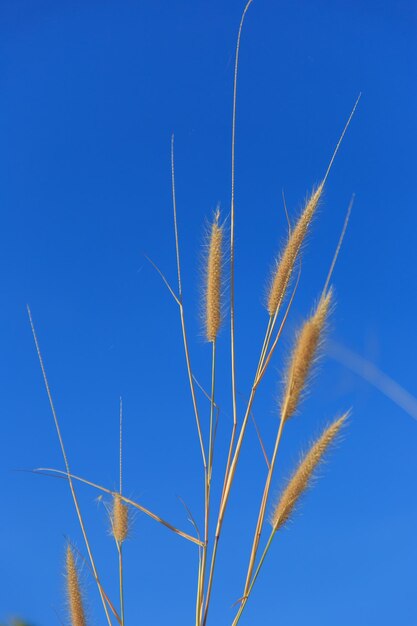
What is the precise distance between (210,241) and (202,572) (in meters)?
0.79

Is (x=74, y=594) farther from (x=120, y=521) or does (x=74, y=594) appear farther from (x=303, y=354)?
(x=303, y=354)

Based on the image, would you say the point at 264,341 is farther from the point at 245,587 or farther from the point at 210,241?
the point at 245,587

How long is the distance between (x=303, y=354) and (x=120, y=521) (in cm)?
75

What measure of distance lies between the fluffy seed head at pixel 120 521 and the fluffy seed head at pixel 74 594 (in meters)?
0.13

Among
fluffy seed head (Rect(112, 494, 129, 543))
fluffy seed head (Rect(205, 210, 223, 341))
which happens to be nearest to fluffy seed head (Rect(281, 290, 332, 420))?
fluffy seed head (Rect(205, 210, 223, 341))

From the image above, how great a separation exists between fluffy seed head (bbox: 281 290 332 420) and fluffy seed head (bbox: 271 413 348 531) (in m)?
0.11

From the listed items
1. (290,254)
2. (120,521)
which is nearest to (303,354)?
(290,254)

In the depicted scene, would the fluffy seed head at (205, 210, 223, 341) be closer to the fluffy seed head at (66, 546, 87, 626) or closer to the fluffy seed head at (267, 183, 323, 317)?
the fluffy seed head at (267, 183, 323, 317)

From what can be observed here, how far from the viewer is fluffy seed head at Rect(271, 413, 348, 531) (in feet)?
5.10

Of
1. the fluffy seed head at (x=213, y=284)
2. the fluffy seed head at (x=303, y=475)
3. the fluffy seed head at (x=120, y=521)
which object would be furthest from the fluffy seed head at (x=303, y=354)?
the fluffy seed head at (x=120, y=521)

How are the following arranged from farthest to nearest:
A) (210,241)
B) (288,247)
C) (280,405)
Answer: (210,241)
(288,247)
(280,405)

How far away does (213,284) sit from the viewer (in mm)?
1749

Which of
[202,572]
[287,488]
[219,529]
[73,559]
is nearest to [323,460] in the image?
[287,488]

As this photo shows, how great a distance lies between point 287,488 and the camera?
5.19 ft
